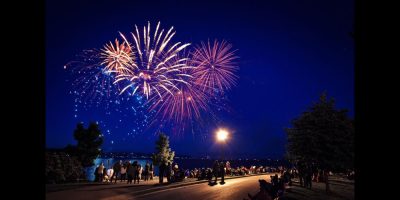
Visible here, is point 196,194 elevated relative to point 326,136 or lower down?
Result: lower down

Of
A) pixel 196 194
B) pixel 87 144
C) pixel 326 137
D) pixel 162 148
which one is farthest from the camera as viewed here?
pixel 162 148

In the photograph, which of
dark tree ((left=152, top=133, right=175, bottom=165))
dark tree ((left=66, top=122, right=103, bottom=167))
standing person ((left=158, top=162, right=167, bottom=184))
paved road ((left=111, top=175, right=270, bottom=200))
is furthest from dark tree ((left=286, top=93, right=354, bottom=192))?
dark tree ((left=152, top=133, right=175, bottom=165))

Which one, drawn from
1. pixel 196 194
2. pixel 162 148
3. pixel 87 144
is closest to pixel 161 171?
pixel 196 194

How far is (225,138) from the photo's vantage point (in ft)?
115

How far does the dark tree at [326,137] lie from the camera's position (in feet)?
79.6

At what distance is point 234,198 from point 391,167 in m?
17.8

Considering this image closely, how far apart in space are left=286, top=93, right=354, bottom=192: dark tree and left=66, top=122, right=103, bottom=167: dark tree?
2809cm

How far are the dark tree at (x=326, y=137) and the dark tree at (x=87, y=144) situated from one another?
28.1 m

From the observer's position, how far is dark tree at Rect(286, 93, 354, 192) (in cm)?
2427

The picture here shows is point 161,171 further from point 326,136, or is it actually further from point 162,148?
point 162,148

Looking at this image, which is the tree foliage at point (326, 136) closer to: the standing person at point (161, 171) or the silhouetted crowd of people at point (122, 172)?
the standing person at point (161, 171)

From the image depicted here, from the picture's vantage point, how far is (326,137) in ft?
80.0

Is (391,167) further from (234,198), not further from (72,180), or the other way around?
(72,180)

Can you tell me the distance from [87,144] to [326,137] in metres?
30.6
